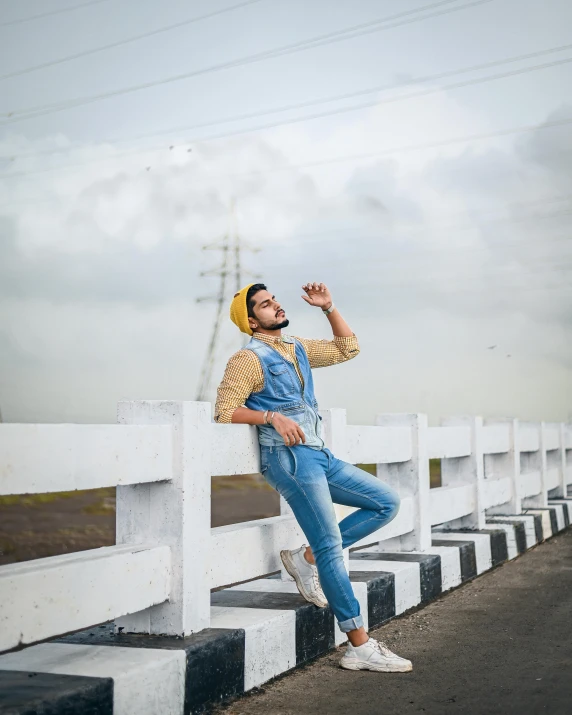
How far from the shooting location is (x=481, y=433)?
346 inches

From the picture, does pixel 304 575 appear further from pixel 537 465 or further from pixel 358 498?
pixel 537 465

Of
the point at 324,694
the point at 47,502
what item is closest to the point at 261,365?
the point at 324,694

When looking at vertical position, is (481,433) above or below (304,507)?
above

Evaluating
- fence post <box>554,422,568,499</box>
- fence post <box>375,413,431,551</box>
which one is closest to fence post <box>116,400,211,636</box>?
fence post <box>375,413,431,551</box>

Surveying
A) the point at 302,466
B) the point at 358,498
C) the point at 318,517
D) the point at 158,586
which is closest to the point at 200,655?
the point at 158,586

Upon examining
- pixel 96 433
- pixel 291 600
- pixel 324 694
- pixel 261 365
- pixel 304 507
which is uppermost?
pixel 261 365

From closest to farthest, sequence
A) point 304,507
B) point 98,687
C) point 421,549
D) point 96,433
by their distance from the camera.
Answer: point 98,687, point 96,433, point 304,507, point 421,549

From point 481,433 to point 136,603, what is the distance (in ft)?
17.5

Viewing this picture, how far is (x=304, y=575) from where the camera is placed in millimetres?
5051

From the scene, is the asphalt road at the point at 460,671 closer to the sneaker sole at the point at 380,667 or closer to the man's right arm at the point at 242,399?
the sneaker sole at the point at 380,667

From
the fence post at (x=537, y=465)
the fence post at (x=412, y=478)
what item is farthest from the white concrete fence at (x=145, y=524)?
the fence post at (x=537, y=465)

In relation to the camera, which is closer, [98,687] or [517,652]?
[98,687]

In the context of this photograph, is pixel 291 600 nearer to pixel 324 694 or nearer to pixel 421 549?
pixel 324 694

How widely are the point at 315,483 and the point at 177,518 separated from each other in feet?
2.72
